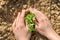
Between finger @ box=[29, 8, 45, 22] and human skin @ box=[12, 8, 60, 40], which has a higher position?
finger @ box=[29, 8, 45, 22]

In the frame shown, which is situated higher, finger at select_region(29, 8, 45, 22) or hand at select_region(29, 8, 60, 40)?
finger at select_region(29, 8, 45, 22)

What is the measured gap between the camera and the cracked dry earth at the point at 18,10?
1404mm

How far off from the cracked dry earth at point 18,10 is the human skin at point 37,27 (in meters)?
0.03

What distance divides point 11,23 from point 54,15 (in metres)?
0.31

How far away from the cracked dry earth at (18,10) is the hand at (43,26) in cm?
3

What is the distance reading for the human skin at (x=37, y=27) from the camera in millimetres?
1415

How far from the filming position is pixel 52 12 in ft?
4.74

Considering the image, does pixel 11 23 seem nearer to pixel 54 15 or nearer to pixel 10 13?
pixel 10 13

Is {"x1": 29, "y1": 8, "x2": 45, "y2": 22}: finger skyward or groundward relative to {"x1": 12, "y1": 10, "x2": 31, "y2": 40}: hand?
skyward

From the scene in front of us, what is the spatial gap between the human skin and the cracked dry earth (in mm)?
29

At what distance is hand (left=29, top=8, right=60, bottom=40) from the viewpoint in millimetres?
1414

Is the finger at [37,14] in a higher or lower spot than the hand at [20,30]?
higher

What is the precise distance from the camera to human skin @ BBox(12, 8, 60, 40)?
4.64ft

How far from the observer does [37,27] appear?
141 cm
